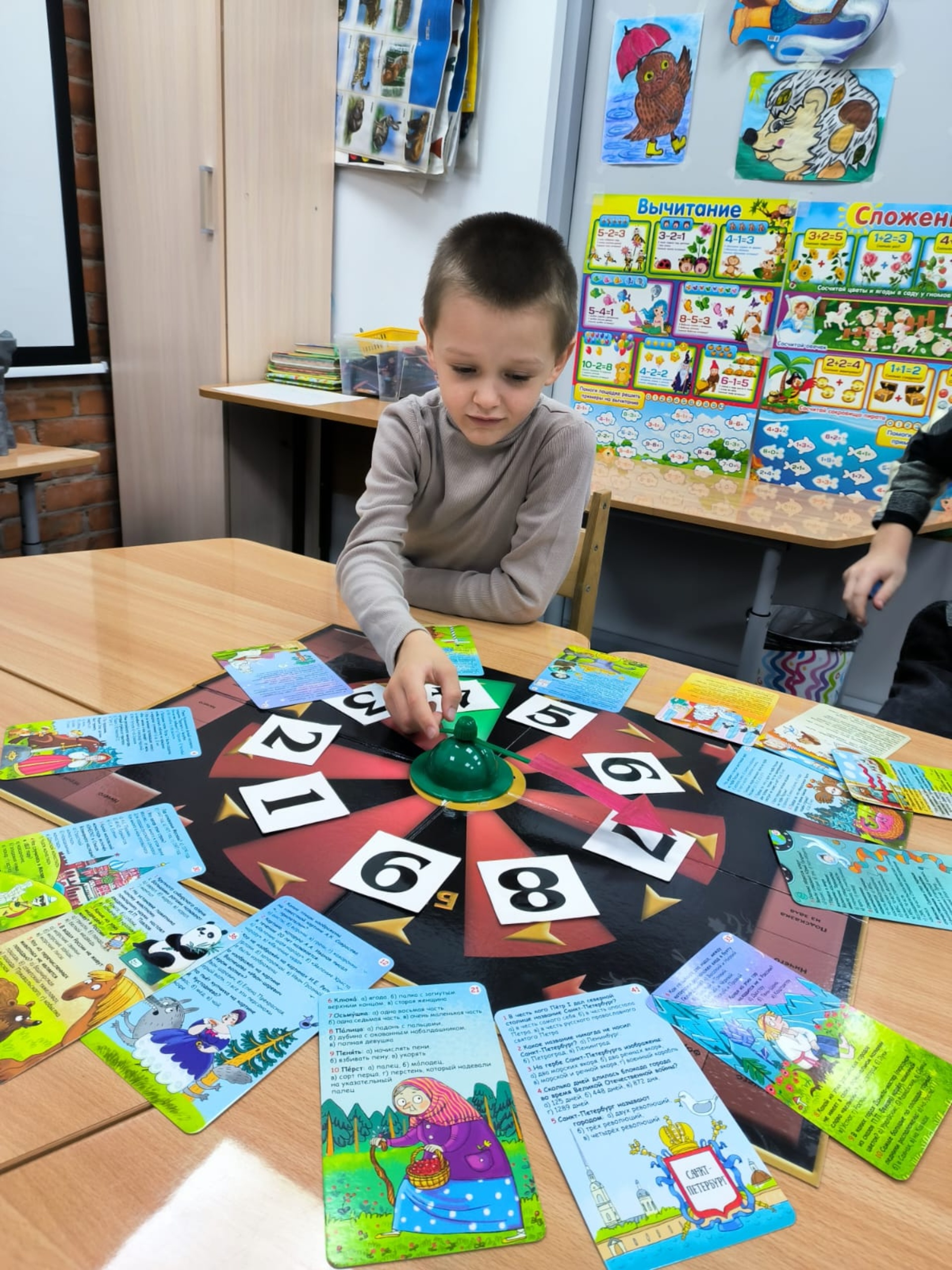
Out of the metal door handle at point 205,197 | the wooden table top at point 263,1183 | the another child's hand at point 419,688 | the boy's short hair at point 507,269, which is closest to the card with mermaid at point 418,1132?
the wooden table top at point 263,1183

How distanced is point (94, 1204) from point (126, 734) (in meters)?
0.46

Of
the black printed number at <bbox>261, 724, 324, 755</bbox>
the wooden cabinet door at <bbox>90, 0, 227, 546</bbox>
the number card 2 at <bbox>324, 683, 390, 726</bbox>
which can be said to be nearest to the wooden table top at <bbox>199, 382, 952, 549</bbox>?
the wooden cabinet door at <bbox>90, 0, 227, 546</bbox>

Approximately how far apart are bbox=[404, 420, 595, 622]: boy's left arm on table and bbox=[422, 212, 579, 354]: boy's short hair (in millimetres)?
187

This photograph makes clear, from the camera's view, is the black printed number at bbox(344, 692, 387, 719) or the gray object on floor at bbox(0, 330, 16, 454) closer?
the black printed number at bbox(344, 692, 387, 719)

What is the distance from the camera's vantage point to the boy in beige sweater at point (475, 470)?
3.40ft

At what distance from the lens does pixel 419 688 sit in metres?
0.83

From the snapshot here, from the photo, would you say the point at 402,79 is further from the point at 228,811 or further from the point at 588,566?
the point at 228,811

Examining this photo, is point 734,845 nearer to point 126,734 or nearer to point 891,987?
point 891,987

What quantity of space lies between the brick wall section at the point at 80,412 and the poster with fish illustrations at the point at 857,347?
2.12 m

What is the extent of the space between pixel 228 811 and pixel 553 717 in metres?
0.36

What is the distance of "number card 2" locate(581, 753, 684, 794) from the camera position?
0.78 meters

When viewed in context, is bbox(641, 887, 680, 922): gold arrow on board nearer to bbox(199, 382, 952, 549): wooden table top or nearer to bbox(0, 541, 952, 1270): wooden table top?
bbox(0, 541, 952, 1270): wooden table top

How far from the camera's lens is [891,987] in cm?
57

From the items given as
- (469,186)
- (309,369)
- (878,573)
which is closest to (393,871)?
(878,573)
